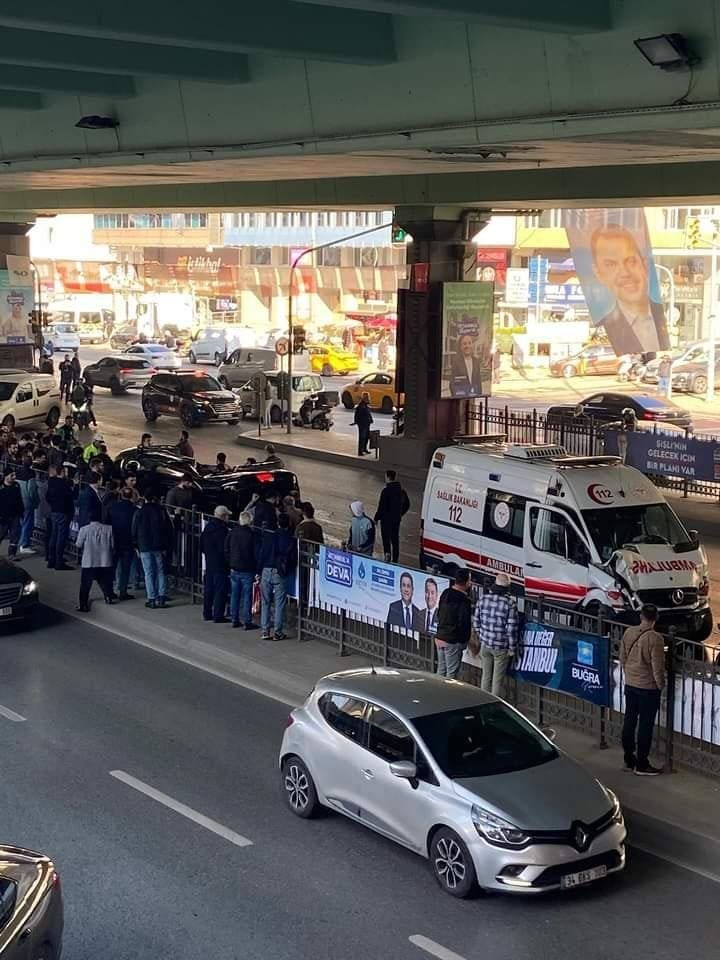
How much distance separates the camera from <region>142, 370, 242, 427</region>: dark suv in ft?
145

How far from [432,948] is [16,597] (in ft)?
33.5

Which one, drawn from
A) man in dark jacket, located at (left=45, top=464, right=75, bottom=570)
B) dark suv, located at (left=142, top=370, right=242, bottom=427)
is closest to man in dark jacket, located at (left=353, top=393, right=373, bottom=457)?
dark suv, located at (left=142, top=370, right=242, bottom=427)

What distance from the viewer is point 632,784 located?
1196 cm

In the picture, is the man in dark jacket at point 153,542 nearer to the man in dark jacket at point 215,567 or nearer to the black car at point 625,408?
the man in dark jacket at point 215,567

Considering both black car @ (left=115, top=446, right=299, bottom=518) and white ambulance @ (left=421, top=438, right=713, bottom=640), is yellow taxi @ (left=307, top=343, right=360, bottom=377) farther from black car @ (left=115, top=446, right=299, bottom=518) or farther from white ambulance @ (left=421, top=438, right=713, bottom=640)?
white ambulance @ (left=421, top=438, right=713, bottom=640)

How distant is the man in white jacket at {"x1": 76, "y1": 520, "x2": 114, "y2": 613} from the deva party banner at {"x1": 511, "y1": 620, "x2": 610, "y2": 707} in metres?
7.23

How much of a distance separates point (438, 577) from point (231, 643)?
3.59 m

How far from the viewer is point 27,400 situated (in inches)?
1679

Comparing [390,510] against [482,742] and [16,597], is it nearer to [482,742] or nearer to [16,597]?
[16,597]

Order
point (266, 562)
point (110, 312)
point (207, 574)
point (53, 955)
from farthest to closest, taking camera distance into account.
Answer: point (110, 312), point (207, 574), point (266, 562), point (53, 955)

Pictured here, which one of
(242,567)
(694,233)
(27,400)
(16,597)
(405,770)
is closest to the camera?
(405,770)

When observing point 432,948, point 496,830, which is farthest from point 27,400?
point 432,948

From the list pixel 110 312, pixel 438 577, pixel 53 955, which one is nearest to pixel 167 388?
pixel 438 577

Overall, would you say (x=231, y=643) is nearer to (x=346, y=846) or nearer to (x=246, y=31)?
(x=346, y=846)
